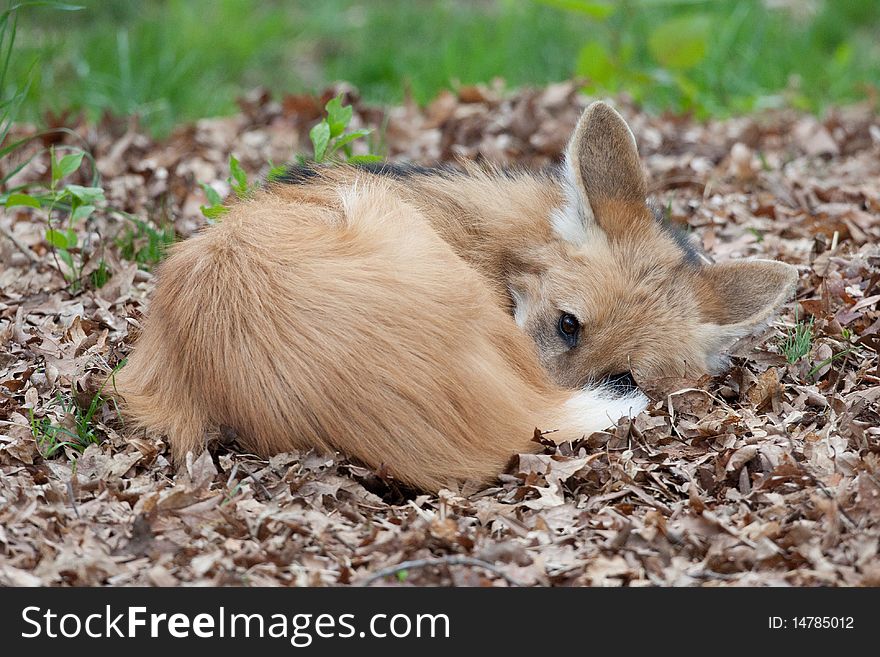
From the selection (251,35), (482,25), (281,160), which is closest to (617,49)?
(482,25)

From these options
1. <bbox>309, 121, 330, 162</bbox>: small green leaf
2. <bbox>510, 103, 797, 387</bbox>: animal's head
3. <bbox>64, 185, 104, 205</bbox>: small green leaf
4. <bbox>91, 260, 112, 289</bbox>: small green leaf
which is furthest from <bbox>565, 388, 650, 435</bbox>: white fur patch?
<bbox>91, 260, 112, 289</bbox>: small green leaf

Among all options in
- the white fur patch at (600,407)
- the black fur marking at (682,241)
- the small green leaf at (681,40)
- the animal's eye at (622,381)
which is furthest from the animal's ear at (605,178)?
the small green leaf at (681,40)

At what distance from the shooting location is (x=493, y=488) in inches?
121

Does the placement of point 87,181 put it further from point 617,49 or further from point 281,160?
point 617,49

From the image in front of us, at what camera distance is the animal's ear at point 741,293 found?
11.9 ft

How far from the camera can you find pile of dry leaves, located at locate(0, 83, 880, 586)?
8.55 feet

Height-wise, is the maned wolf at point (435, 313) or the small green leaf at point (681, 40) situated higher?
the small green leaf at point (681, 40)

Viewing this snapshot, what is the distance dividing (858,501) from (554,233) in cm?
161

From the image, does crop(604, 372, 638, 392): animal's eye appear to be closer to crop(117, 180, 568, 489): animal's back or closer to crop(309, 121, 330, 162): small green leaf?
crop(117, 180, 568, 489): animal's back

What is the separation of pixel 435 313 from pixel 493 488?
58 cm

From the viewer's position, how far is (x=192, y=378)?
10.0 feet

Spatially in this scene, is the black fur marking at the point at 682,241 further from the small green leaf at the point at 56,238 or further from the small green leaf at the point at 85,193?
the small green leaf at the point at 56,238

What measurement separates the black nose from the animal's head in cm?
2

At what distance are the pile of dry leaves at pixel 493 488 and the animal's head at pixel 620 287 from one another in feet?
0.63
